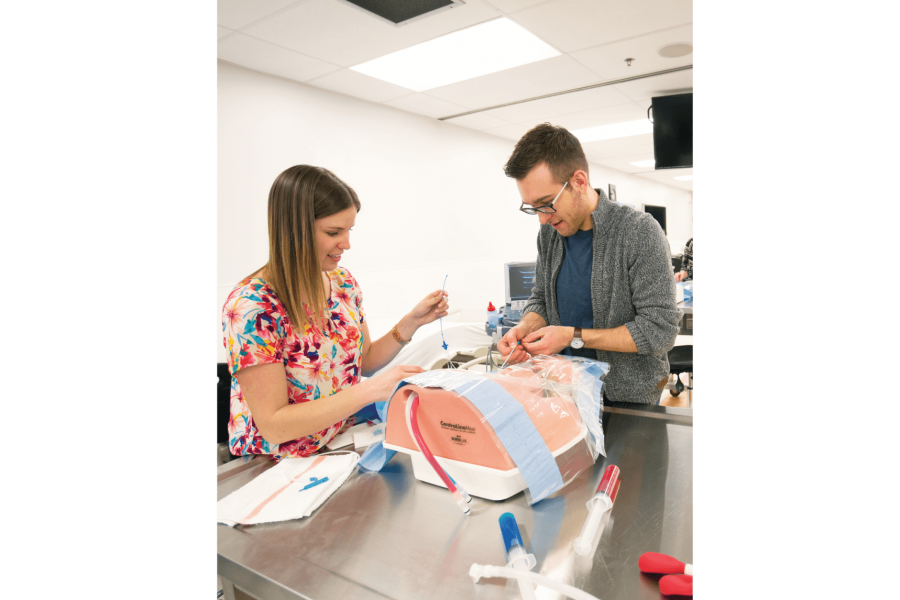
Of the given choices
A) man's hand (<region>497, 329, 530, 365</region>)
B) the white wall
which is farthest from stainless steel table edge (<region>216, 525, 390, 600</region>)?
the white wall

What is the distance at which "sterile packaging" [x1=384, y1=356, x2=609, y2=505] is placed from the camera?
2.94ft

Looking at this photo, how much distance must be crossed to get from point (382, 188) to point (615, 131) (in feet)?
11.1

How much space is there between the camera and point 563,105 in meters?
5.33

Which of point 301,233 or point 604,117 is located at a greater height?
point 604,117

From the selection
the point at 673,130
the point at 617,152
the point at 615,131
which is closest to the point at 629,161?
the point at 617,152

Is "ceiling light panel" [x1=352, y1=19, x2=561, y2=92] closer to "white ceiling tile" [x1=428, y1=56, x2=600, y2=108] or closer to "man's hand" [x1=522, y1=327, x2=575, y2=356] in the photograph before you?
"white ceiling tile" [x1=428, y1=56, x2=600, y2=108]

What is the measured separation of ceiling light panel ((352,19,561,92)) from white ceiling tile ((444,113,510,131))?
4.05 feet

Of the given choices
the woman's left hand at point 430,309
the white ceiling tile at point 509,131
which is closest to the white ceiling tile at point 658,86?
the white ceiling tile at point 509,131

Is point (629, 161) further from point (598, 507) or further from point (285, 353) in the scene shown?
point (598, 507)

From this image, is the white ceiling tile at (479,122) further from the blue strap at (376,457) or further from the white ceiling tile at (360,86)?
the blue strap at (376,457)
